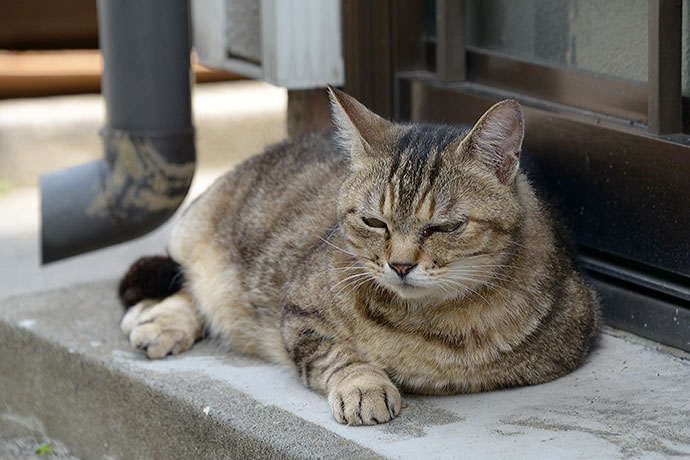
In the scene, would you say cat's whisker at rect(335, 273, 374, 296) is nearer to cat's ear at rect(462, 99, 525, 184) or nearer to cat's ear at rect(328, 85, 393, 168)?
cat's ear at rect(328, 85, 393, 168)

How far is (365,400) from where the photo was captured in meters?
2.72

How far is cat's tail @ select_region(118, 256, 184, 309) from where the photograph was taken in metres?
3.76

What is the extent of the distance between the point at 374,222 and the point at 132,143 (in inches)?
64.6

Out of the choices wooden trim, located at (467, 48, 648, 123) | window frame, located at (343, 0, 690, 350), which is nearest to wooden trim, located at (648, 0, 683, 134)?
window frame, located at (343, 0, 690, 350)

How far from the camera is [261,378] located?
317 centimetres

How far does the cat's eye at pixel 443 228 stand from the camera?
2.67 m

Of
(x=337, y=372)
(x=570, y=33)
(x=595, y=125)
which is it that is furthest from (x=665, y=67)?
(x=337, y=372)

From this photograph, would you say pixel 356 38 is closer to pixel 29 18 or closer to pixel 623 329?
pixel 623 329

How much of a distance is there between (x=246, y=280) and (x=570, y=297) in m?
1.04

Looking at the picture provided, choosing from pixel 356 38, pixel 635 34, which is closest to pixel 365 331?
pixel 635 34

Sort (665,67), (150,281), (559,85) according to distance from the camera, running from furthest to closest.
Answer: (150,281)
(559,85)
(665,67)

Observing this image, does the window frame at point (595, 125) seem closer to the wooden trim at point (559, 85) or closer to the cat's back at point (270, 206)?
the wooden trim at point (559, 85)

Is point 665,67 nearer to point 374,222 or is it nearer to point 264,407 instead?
point 374,222

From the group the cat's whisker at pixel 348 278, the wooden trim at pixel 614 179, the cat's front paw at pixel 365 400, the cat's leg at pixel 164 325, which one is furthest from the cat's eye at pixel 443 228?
the cat's leg at pixel 164 325
